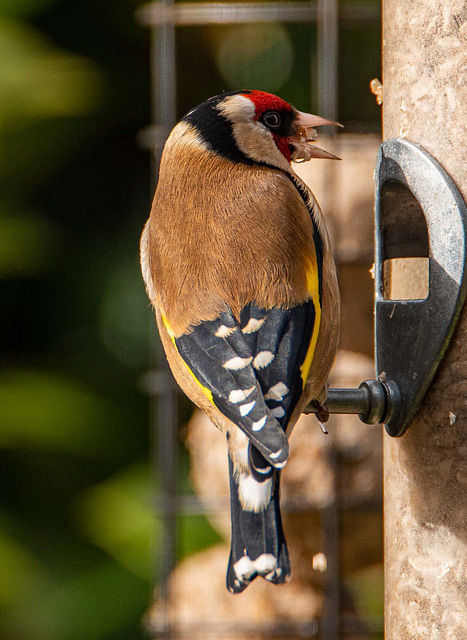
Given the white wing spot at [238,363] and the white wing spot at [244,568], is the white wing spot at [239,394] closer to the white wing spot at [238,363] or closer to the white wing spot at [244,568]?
the white wing spot at [238,363]

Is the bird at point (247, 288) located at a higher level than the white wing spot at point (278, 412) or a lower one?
higher

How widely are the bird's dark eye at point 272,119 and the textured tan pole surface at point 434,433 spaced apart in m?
0.26

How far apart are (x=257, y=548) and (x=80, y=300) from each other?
8.03 ft

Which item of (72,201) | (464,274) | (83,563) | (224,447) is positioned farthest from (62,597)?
(464,274)

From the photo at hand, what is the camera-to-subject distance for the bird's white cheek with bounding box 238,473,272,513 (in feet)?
4.03

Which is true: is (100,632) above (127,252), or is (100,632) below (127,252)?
below

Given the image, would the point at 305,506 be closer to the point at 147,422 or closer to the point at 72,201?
the point at 147,422

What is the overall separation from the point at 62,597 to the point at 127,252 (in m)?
1.30

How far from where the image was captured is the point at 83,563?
3410mm

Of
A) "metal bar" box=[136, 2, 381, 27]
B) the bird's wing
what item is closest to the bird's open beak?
the bird's wing

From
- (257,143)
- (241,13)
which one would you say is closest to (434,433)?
(257,143)

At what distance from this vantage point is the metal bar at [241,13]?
9.26ft

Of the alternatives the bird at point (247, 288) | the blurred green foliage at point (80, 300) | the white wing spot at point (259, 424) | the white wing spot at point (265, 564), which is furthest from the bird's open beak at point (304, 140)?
the blurred green foliage at point (80, 300)

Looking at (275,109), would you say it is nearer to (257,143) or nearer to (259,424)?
(257,143)
